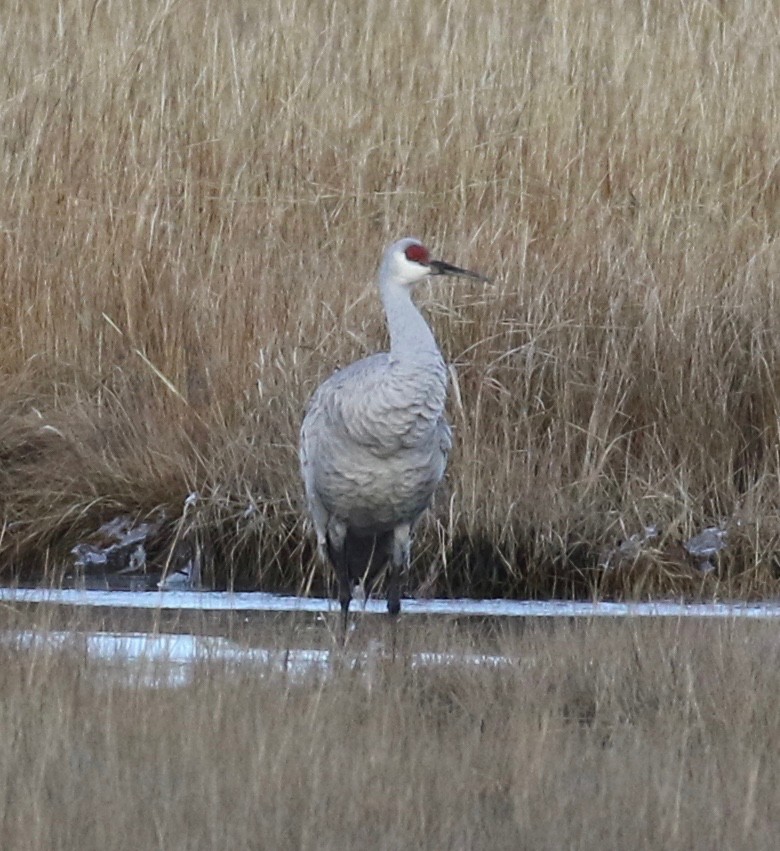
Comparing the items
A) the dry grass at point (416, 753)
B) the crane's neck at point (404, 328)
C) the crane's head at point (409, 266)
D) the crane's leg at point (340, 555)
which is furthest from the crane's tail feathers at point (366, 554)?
the dry grass at point (416, 753)

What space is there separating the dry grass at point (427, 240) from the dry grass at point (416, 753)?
1939 millimetres

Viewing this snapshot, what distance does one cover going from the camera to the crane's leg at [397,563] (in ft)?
19.5

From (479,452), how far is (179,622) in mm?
1491

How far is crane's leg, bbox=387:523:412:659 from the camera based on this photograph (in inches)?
234

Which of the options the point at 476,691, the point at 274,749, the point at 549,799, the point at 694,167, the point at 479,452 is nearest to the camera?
the point at 549,799

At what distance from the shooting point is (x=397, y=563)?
6.08 meters

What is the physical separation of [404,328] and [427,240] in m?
1.86

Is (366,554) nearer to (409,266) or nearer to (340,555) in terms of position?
(340,555)

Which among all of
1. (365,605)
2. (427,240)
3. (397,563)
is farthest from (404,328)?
(427,240)

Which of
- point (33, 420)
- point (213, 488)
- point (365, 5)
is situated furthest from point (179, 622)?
point (365, 5)

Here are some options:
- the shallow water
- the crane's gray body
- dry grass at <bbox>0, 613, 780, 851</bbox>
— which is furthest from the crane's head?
dry grass at <bbox>0, 613, 780, 851</bbox>

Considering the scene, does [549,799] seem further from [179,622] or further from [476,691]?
[179,622]

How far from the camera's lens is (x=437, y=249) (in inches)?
292

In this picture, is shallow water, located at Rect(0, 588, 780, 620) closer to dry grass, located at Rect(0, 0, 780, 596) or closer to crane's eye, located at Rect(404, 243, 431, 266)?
dry grass, located at Rect(0, 0, 780, 596)
